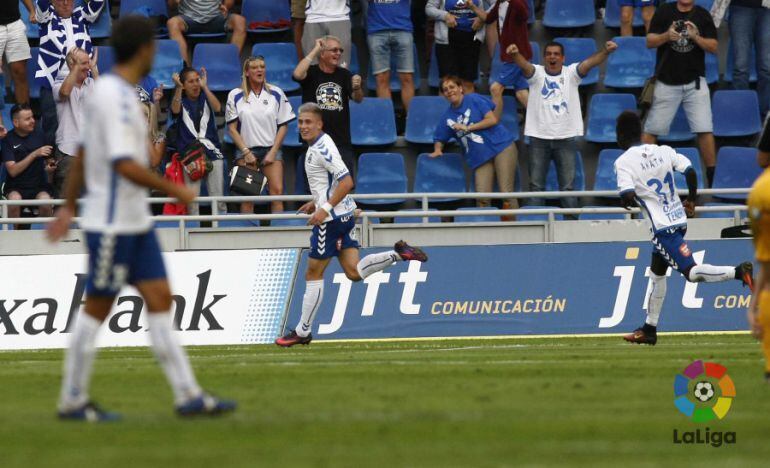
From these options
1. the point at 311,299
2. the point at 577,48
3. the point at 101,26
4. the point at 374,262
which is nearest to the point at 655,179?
the point at 374,262

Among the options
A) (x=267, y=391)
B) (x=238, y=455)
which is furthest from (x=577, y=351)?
(x=238, y=455)

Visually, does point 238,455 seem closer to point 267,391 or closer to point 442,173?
point 267,391

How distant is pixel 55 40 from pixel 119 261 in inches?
489

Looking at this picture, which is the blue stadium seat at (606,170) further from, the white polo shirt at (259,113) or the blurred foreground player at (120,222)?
the blurred foreground player at (120,222)

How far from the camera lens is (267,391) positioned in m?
9.23

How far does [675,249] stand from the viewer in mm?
14117

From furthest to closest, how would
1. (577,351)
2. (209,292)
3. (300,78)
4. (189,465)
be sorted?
Result: (300,78), (209,292), (577,351), (189,465)

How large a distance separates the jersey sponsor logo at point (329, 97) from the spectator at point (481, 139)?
4.77 ft

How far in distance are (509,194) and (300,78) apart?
11.0 ft

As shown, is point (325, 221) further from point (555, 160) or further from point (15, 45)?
point (15, 45)

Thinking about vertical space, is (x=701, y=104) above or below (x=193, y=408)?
below

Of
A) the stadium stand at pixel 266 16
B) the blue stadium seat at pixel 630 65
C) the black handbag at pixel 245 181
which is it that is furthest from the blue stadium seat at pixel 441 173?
the stadium stand at pixel 266 16

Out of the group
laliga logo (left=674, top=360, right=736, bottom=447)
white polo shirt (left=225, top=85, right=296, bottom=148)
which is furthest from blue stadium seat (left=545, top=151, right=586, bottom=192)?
laliga logo (left=674, top=360, right=736, bottom=447)

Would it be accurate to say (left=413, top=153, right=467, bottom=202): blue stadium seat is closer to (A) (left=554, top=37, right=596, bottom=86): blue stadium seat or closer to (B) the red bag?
(A) (left=554, top=37, right=596, bottom=86): blue stadium seat
